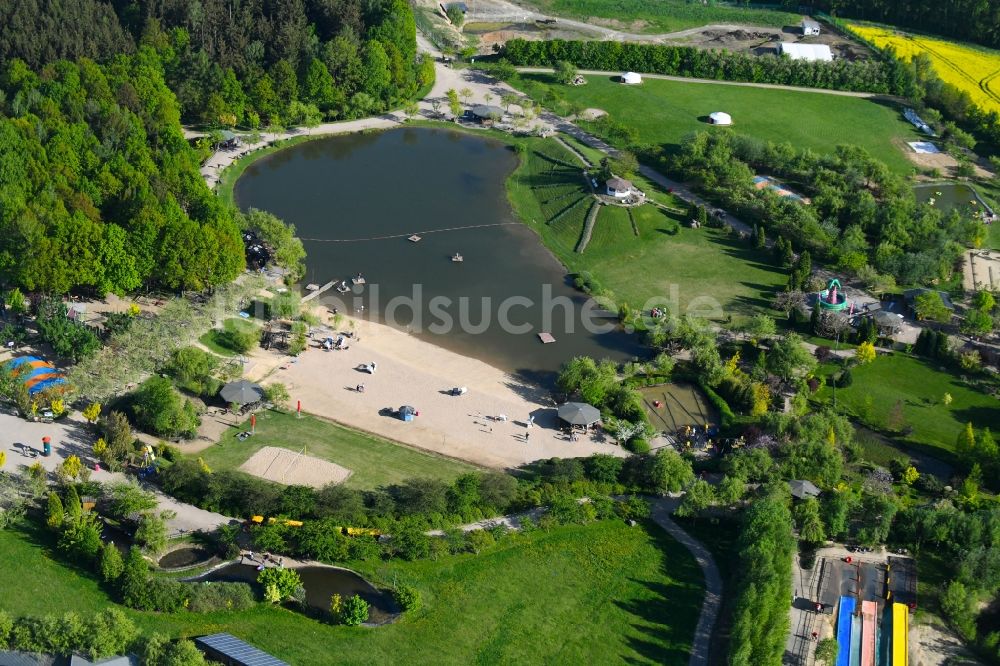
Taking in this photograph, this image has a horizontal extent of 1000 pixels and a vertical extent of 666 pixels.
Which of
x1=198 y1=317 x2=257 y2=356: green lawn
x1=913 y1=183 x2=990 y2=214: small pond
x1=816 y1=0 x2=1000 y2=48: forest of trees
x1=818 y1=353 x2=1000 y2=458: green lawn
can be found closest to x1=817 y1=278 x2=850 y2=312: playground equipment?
x1=818 y1=353 x2=1000 y2=458: green lawn

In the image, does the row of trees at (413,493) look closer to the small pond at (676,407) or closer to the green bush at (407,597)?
the green bush at (407,597)

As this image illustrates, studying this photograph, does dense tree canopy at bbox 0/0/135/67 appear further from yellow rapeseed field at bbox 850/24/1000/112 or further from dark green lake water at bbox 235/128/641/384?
yellow rapeseed field at bbox 850/24/1000/112

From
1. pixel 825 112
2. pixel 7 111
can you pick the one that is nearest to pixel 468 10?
pixel 825 112

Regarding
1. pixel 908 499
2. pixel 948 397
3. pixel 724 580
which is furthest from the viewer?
pixel 948 397

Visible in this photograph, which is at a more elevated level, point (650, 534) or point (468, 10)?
point (468, 10)

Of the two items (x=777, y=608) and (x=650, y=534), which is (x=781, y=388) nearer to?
(x=650, y=534)

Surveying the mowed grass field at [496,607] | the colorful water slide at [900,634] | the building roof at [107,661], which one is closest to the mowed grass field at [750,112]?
the mowed grass field at [496,607]
